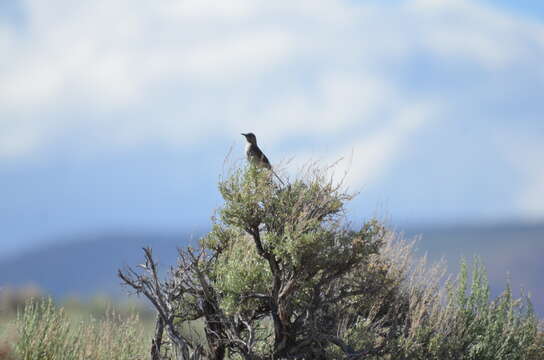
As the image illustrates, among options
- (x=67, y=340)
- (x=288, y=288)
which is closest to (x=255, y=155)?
(x=288, y=288)

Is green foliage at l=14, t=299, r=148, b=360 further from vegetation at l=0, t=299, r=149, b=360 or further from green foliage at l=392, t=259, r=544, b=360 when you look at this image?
green foliage at l=392, t=259, r=544, b=360

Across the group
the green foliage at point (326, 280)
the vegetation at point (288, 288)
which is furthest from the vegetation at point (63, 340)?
the green foliage at point (326, 280)

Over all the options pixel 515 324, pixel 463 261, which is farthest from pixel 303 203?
pixel 515 324

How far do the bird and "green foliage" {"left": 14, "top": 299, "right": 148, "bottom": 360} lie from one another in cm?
327

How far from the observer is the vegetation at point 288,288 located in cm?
941

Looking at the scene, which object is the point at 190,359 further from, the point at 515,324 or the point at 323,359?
the point at 515,324

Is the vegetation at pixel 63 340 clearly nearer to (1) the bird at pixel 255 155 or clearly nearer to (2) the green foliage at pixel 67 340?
(2) the green foliage at pixel 67 340

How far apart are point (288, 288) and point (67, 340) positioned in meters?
3.74

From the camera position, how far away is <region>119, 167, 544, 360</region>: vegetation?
30.9 feet

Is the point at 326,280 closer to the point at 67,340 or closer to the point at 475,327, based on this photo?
the point at 475,327

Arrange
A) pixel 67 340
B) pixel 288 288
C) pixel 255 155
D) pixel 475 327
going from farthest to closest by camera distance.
A: pixel 475 327, pixel 67 340, pixel 255 155, pixel 288 288

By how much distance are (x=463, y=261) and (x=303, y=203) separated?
4.09 m

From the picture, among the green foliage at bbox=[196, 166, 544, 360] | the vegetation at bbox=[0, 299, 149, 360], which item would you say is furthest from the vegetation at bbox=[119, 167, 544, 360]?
the vegetation at bbox=[0, 299, 149, 360]

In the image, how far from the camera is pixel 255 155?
10.1 metres
